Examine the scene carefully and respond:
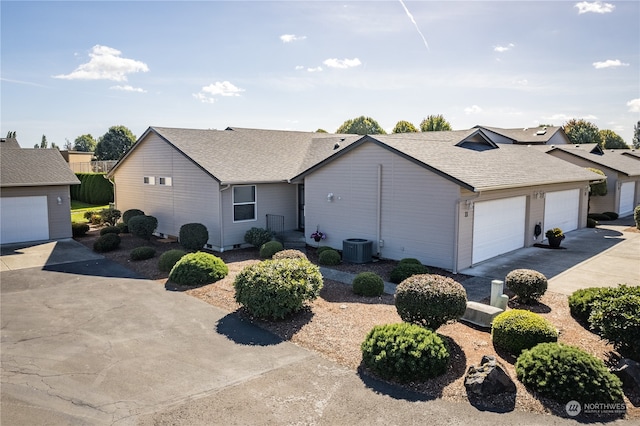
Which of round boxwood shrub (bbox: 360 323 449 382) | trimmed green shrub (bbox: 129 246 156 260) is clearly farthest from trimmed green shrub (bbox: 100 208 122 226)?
round boxwood shrub (bbox: 360 323 449 382)

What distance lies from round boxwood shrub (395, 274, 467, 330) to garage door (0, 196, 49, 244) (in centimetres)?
1879

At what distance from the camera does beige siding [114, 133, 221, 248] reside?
61.1 feet

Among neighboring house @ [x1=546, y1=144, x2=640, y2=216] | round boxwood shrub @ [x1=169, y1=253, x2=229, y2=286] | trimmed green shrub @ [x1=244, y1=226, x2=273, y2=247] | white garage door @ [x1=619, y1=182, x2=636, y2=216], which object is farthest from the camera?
white garage door @ [x1=619, y1=182, x2=636, y2=216]

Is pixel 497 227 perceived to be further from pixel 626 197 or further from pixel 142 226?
pixel 626 197

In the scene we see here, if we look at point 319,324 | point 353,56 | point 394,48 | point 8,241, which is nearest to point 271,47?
point 353,56

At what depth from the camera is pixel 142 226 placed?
19938 mm

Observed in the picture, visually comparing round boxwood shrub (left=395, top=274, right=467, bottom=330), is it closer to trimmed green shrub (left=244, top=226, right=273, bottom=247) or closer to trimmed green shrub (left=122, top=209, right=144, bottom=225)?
trimmed green shrub (left=244, top=226, right=273, bottom=247)

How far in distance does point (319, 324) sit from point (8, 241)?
56.6 feet

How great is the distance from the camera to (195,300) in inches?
476

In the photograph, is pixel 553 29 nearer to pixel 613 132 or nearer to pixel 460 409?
pixel 460 409

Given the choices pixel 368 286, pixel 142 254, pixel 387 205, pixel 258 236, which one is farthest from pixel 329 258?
pixel 142 254

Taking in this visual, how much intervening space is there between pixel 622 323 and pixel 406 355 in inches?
150

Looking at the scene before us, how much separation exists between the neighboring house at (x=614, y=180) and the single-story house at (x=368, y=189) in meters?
5.88

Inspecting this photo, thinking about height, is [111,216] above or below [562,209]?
below
